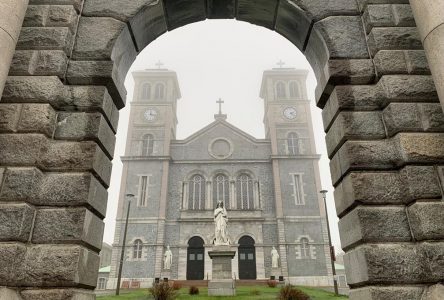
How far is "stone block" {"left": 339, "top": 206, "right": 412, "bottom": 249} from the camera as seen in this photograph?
3.48 metres

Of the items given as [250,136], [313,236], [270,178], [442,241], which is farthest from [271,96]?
[442,241]

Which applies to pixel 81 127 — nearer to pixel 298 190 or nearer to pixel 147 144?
pixel 298 190

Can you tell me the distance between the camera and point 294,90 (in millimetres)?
39812

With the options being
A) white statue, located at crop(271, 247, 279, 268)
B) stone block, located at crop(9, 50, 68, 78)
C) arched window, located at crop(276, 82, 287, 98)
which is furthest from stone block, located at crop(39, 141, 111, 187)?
arched window, located at crop(276, 82, 287, 98)

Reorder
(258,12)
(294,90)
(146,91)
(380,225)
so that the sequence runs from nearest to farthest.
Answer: (380,225) < (258,12) < (294,90) < (146,91)

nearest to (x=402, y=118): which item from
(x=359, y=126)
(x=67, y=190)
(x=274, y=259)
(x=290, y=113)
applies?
(x=359, y=126)

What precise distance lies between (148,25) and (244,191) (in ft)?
94.5

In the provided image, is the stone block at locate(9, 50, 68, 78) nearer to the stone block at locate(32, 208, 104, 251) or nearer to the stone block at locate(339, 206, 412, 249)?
the stone block at locate(32, 208, 104, 251)

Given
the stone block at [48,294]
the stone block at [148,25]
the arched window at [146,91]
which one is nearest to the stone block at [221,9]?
the stone block at [148,25]

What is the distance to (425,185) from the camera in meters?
3.56

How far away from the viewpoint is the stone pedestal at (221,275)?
16.1 metres

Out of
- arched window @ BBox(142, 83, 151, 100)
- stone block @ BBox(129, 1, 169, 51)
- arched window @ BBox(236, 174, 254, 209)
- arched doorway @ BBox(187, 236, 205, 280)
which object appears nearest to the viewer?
stone block @ BBox(129, 1, 169, 51)

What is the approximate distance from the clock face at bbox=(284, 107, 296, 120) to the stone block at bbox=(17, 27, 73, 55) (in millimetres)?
34509

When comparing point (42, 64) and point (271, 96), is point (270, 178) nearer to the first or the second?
point (271, 96)
